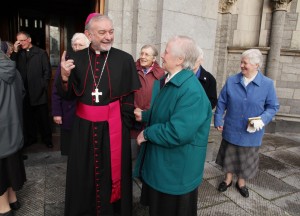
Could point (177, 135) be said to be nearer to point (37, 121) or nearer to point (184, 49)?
point (184, 49)

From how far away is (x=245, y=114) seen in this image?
3.37 m

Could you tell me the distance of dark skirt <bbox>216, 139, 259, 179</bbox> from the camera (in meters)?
3.51

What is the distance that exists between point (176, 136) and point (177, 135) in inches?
0.4

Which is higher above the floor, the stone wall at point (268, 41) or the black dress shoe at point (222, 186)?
the stone wall at point (268, 41)

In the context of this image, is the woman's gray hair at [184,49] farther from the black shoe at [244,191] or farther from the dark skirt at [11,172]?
the black shoe at [244,191]

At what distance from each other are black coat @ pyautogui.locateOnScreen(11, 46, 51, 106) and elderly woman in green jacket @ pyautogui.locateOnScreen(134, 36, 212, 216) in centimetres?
317

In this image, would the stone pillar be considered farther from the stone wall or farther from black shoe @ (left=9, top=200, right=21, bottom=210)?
black shoe @ (left=9, top=200, right=21, bottom=210)

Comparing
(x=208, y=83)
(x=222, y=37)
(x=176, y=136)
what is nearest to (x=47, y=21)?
(x=222, y=37)

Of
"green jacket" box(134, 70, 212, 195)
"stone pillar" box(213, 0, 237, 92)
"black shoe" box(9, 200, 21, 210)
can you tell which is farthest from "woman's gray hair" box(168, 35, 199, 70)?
"stone pillar" box(213, 0, 237, 92)

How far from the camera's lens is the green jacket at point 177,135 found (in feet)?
6.48

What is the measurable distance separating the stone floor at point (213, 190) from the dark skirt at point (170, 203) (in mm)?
867

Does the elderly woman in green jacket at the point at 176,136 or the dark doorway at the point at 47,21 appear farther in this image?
the dark doorway at the point at 47,21

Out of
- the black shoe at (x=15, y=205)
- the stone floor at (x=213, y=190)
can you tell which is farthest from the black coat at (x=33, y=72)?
the black shoe at (x=15, y=205)

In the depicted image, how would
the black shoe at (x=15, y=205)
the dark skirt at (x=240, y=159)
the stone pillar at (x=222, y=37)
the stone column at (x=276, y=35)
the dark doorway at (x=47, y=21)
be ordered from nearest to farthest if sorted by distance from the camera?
the black shoe at (x=15, y=205)
the dark skirt at (x=240, y=159)
the stone column at (x=276, y=35)
the stone pillar at (x=222, y=37)
the dark doorway at (x=47, y=21)
